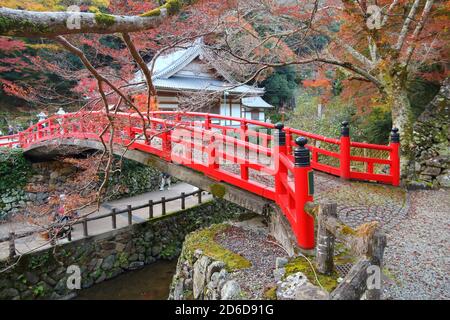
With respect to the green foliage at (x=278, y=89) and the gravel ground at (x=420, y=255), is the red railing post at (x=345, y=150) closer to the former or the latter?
the gravel ground at (x=420, y=255)

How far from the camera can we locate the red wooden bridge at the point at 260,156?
3465 millimetres

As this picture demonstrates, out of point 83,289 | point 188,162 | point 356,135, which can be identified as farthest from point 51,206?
point 356,135

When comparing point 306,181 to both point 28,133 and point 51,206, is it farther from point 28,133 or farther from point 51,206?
point 28,133

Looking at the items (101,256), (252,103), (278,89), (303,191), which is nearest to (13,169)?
(101,256)

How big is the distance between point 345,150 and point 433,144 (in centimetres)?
383

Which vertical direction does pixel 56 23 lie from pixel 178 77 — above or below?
below

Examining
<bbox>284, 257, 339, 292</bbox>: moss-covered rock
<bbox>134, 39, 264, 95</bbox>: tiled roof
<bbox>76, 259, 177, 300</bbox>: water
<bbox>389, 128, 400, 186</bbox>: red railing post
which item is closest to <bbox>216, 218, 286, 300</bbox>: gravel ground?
<bbox>284, 257, 339, 292</bbox>: moss-covered rock

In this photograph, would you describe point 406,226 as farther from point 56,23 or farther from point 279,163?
point 56,23

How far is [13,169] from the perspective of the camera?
1209 centimetres

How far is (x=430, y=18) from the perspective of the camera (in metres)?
7.93

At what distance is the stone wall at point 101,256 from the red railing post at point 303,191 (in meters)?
5.12

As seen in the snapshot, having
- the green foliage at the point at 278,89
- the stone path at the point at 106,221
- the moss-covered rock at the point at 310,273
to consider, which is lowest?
the stone path at the point at 106,221

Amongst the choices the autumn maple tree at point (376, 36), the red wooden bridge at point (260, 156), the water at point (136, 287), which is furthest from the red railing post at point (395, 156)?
the water at point (136, 287)

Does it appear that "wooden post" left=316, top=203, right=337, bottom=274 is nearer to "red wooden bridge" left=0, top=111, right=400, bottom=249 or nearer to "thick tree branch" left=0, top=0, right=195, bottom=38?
"red wooden bridge" left=0, top=111, right=400, bottom=249
